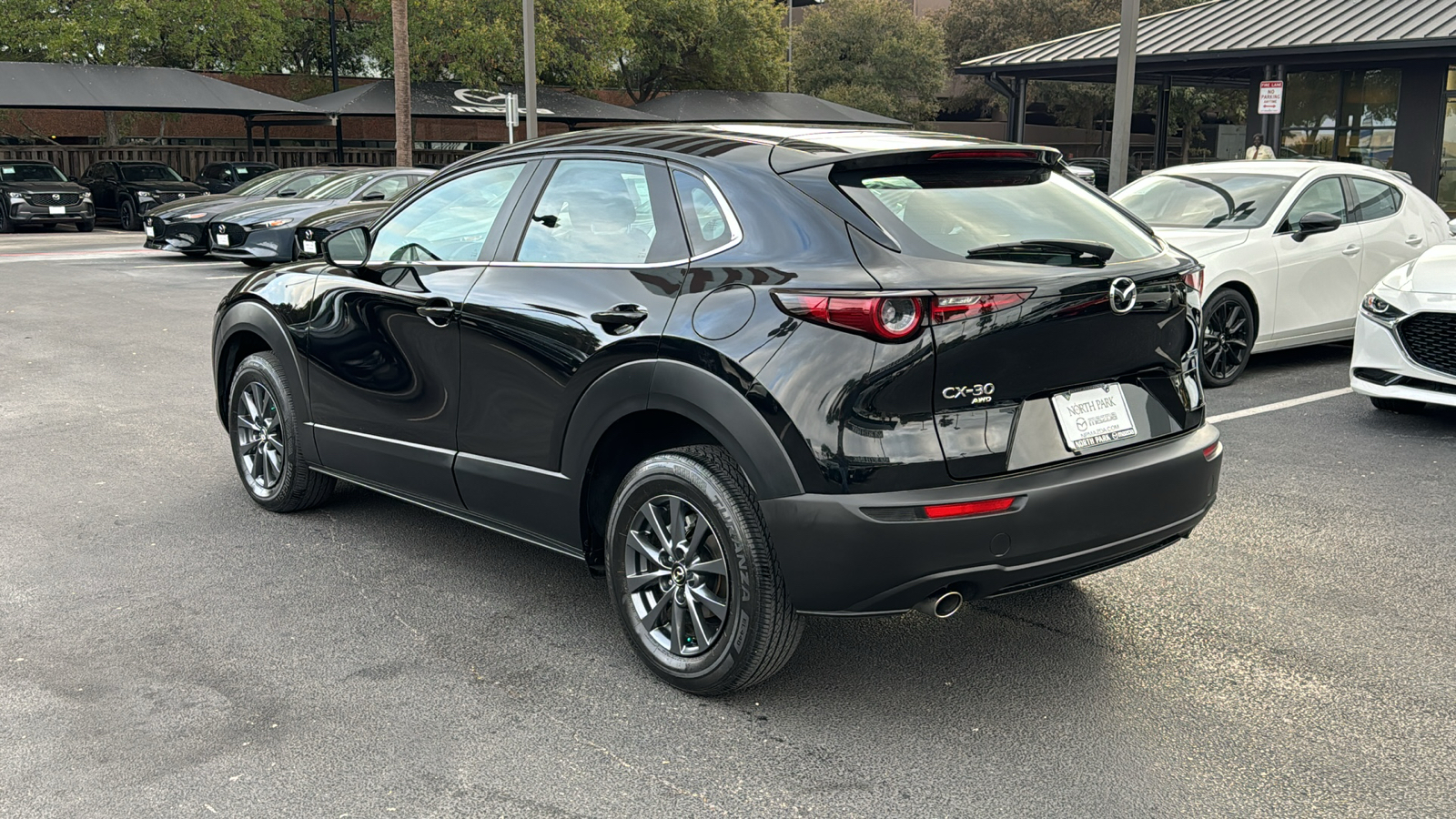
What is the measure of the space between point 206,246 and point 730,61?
25.1m

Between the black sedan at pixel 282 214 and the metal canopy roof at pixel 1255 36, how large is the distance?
38.1ft

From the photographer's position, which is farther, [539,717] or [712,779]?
[539,717]

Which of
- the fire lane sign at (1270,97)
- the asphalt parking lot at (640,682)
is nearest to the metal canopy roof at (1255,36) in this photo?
→ the fire lane sign at (1270,97)

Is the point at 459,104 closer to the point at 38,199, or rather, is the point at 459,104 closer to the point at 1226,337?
the point at 38,199

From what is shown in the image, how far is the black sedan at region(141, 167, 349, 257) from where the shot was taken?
722 inches

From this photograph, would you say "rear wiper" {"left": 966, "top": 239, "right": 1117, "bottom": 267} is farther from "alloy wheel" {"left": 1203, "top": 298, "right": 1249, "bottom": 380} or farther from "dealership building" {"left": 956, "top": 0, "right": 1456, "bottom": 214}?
"dealership building" {"left": 956, "top": 0, "right": 1456, "bottom": 214}

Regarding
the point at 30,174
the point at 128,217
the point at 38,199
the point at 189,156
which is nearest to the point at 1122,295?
the point at 38,199

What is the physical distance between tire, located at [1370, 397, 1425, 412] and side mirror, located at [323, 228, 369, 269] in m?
6.16

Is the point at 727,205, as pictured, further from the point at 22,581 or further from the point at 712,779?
the point at 22,581

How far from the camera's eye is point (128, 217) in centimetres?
2738

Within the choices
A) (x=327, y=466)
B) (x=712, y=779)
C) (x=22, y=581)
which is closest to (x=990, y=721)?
(x=712, y=779)

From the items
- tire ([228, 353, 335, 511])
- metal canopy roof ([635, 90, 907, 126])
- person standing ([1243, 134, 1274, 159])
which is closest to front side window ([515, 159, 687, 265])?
tire ([228, 353, 335, 511])

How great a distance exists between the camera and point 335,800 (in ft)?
10.4

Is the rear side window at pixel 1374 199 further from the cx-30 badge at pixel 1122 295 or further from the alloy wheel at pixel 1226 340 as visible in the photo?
the cx-30 badge at pixel 1122 295
